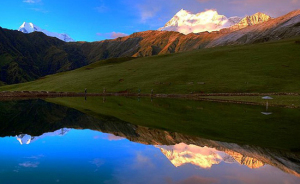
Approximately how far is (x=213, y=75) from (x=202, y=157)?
88701mm

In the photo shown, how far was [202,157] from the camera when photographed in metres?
17.6

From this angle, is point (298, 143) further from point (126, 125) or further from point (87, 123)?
point (87, 123)

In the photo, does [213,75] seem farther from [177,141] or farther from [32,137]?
[32,137]

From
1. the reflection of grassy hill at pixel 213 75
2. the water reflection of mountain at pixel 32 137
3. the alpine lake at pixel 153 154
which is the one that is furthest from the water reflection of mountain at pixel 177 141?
the reflection of grassy hill at pixel 213 75

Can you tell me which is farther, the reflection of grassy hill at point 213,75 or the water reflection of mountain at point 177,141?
the reflection of grassy hill at point 213,75

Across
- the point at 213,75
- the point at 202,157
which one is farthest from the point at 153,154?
the point at 213,75

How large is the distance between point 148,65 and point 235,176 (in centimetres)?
12427

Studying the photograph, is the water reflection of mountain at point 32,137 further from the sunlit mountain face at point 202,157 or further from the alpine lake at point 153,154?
the sunlit mountain face at point 202,157

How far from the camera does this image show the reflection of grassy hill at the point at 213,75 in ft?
287

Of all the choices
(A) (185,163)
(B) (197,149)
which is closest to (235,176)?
(A) (185,163)

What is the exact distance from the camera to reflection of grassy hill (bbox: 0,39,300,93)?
87375mm

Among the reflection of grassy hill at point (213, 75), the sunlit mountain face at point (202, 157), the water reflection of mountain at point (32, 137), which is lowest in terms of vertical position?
the water reflection of mountain at point (32, 137)

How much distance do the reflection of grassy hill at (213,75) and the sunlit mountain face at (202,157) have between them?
68472 mm

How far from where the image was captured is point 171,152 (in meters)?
18.7
